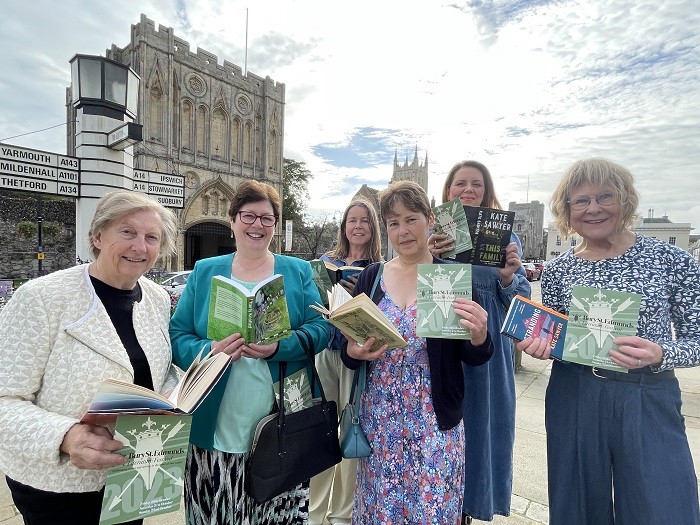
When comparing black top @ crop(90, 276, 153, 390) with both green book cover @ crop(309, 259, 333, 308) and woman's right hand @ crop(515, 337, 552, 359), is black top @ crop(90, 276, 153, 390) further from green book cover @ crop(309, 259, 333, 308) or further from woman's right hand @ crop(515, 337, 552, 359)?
woman's right hand @ crop(515, 337, 552, 359)

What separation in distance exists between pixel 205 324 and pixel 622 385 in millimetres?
2017

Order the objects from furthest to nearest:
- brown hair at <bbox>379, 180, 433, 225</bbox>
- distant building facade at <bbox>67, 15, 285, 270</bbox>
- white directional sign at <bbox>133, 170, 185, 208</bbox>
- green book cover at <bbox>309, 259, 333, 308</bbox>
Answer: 1. distant building facade at <bbox>67, 15, 285, 270</bbox>
2. white directional sign at <bbox>133, 170, 185, 208</bbox>
3. green book cover at <bbox>309, 259, 333, 308</bbox>
4. brown hair at <bbox>379, 180, 433, 225</bbox>

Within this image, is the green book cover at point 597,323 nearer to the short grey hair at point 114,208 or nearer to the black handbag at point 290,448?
the black handbag at point 290,448

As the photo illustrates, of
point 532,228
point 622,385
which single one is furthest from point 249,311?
point 532,228

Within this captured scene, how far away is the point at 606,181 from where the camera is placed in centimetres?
173

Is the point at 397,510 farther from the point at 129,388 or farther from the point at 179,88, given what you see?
the point at 179,88

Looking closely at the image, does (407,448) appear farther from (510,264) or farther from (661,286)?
(661,286)

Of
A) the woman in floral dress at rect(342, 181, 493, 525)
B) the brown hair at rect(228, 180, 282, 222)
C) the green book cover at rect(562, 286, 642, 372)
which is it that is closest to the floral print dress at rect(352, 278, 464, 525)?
the woman in floral dress at rect(342, 181, 493, 525)

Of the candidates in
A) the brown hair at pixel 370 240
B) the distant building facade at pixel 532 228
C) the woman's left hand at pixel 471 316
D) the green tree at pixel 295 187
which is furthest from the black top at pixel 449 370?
the distant building facade at pixel 532 228

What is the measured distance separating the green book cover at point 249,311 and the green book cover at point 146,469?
1.36 feet

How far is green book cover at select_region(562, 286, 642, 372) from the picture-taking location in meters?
1.52

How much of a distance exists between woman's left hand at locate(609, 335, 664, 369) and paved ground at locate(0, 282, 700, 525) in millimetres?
1805

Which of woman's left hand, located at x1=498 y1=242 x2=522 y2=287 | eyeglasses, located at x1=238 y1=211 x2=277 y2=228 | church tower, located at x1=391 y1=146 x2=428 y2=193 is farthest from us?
church tower, located at x1=391 y1=146 x2=428 y2=193

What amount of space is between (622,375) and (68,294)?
2405 mm
